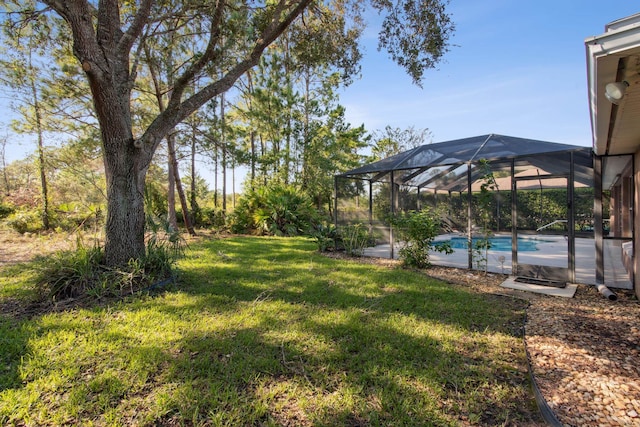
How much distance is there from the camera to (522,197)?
5660mm

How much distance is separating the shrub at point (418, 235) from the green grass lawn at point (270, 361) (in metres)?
1.77

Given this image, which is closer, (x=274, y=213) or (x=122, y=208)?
(x=122, y=208)

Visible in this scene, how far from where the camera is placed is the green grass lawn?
1877mm

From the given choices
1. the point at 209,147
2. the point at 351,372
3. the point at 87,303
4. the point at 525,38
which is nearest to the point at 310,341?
the point at 351,372

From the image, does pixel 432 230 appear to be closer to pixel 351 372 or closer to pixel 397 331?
pixel 397 331

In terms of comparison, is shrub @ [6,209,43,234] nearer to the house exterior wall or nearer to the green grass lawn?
the green grass lawn

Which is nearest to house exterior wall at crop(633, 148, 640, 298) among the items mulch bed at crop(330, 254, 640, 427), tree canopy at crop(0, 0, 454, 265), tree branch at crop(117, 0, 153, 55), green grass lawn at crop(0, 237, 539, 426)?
mulch bed at crop(330, 254, 640, 427)

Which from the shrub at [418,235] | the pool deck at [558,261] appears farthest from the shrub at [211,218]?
the shrub at [418,235]

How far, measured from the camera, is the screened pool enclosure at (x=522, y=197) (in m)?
4.93

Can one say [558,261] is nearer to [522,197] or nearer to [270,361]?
[522,197]

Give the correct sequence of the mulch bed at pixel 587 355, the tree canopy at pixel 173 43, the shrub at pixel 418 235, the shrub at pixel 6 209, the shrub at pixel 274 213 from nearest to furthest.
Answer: the mulch bed at pixel 587 355 < the tree canopy at pixel 173 43 < the shrub at pixel 418 235 < the shrub at pixel 6 209 < the shrub at pixel 274 213

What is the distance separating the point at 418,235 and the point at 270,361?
430cm

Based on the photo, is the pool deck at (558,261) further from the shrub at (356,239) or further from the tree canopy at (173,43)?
the tree canopy at (173,43)

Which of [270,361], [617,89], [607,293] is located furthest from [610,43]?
[607,293]
